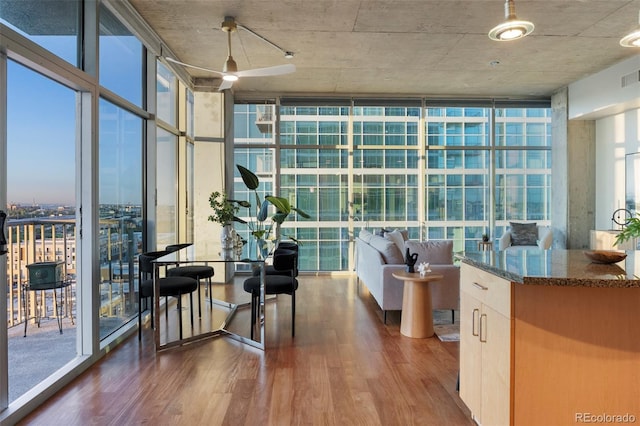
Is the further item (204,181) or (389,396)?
(204,181)

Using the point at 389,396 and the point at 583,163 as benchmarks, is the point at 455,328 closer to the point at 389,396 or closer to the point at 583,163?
the point at 389,396

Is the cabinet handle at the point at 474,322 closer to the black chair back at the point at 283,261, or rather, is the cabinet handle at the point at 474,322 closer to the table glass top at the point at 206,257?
the table glass top at the point at 206,257

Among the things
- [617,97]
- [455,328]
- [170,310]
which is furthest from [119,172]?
[617,97]

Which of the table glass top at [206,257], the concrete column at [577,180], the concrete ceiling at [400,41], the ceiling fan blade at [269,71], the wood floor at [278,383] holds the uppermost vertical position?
the concrete ceiling at [400,41]

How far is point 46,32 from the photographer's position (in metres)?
2.60

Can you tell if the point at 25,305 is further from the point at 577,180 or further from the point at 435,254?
the point at 577,180

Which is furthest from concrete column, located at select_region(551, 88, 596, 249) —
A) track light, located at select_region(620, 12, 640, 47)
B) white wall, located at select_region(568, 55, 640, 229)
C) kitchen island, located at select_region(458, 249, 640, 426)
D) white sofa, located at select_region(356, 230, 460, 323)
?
kitchen island, located at select_region(458, 249, 640, 426)

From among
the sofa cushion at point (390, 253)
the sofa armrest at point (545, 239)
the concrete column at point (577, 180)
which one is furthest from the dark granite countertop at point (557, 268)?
the concrete column at point (577, 180)

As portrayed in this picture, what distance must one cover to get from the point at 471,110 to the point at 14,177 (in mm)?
6806

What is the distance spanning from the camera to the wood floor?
2223 mm

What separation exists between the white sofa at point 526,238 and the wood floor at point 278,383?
12.5 feet

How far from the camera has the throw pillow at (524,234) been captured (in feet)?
21.3

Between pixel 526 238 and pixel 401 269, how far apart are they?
3.69 meters

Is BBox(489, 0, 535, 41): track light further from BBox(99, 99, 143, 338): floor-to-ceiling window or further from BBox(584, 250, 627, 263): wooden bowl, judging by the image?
BBox(99, 99, 143, 338): floor-to-ceiling window
